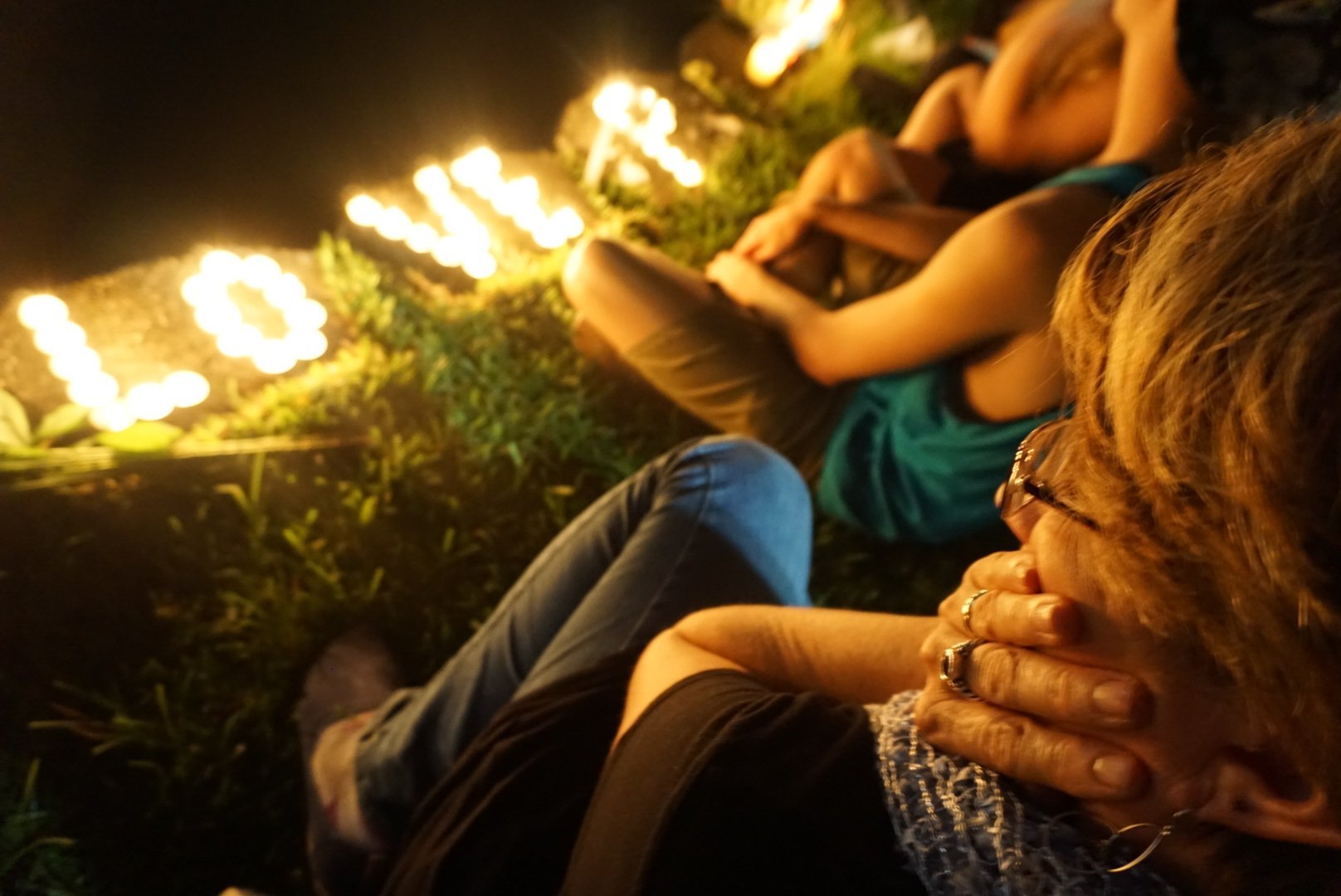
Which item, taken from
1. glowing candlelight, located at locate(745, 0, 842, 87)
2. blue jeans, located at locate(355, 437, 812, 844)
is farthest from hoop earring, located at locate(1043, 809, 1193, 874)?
glowing candlelight, located at locate(745, 0, 842, 87)

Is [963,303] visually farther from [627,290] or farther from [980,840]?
[980,840]

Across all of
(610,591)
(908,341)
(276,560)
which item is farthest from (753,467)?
(276,560)

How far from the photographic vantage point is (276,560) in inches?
65.6

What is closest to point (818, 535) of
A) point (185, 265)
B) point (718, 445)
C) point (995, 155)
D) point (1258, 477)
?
point (718, 445)

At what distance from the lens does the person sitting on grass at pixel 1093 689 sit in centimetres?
48

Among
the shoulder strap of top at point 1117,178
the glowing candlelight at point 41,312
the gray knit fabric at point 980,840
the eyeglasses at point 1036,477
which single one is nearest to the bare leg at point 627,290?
the shoulder strap of top at point 1117,178

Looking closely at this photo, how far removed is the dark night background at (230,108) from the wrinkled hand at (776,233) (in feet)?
3.18

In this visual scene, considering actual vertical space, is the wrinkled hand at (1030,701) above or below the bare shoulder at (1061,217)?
below

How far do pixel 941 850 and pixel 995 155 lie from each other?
2.03 meters

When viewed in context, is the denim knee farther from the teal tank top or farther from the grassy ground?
the grassy ground

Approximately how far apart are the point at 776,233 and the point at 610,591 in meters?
1.19

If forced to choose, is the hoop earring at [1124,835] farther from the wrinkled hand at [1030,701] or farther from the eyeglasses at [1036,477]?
the eyeglasses at [1036,477]

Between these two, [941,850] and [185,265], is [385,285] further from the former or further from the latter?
[941,850]

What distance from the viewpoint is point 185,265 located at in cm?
200
